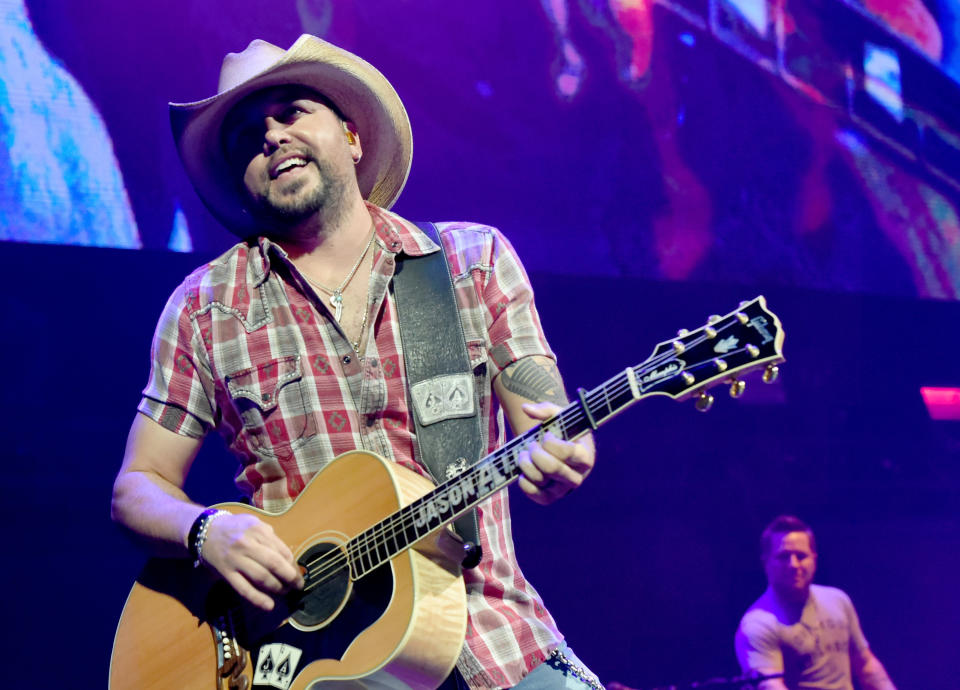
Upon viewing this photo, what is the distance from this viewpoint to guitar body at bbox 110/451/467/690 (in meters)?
1.79

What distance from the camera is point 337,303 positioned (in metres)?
2.34

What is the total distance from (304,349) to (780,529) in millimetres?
3496

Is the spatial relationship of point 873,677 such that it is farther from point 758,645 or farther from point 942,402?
point 942,402

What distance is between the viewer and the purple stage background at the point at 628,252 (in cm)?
348

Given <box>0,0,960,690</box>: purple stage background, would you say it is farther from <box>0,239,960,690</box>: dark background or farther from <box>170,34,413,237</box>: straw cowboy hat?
<box>170,34,413,237</box>: straw cowboy hat

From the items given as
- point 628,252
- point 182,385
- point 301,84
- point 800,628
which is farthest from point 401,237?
point 800,628

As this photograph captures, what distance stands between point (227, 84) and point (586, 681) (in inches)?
71.0

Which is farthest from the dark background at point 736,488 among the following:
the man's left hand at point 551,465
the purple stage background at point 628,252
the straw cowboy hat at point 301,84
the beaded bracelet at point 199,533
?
the man's left hand at point 551,465

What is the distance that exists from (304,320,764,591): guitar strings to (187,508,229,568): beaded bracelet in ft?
0.84

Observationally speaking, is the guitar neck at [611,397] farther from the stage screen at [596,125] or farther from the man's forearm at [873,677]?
the man's forearm at [873,677]

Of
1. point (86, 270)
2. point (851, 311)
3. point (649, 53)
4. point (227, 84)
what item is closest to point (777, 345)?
point (227, 84)

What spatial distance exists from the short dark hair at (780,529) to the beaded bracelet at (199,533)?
359cm

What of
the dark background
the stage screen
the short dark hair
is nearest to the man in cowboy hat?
the stage screen

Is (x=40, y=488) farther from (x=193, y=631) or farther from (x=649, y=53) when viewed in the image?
(x=649, y=53)
